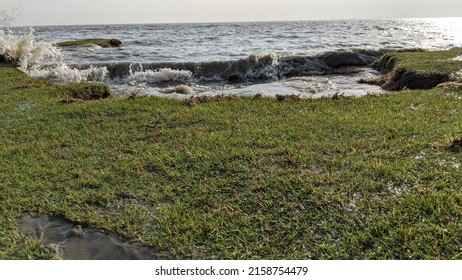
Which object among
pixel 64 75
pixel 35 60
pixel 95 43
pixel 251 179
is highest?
pixel 95 43

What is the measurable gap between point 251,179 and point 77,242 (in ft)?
6.12

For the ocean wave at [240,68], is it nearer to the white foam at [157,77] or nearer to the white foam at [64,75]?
the white foam at [157,77]

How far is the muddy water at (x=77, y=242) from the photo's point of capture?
10.0 feet

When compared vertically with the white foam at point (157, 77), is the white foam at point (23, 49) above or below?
above

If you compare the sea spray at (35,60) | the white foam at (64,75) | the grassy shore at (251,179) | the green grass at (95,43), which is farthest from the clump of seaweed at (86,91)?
the green grass at (95,43)

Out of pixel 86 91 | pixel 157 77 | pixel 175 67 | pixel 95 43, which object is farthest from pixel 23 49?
pixel 95 43

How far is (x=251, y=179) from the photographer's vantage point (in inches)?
159

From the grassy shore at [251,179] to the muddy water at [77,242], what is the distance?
Result: 0.09 meters

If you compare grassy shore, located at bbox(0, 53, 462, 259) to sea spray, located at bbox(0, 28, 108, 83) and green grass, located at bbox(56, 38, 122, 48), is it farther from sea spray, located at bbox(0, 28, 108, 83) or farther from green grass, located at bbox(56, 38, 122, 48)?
green grass, located at bbox(56, 38, 122, 48)

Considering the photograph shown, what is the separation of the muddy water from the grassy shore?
91mm

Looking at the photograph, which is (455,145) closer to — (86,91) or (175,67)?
(86,91)

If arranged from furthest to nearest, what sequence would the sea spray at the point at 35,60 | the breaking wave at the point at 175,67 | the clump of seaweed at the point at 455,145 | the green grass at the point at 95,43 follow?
the green grass at the point at 95,43, the breaking wave at the point at 175,67, the sea spray at the point at 35,60, the clump of seaweed at the point at 455,145

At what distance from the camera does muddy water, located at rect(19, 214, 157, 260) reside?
3.06m

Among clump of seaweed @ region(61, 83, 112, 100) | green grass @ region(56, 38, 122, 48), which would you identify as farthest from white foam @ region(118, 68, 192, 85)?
green grass @ region(56, 38, 122, 48)
